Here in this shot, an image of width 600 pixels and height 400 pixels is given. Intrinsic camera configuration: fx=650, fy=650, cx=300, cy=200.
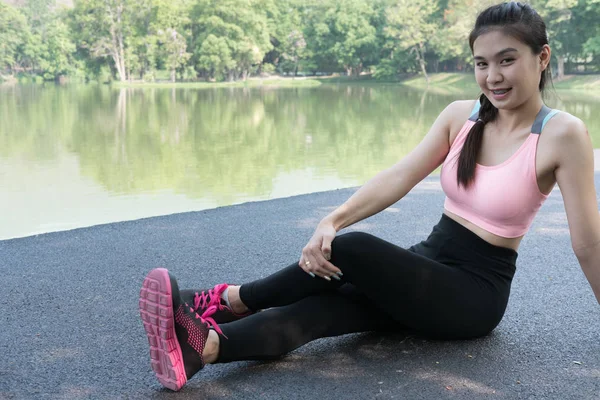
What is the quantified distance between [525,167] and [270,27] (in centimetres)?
4636

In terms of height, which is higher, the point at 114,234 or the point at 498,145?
the point at 498,145

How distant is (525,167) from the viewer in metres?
1.73

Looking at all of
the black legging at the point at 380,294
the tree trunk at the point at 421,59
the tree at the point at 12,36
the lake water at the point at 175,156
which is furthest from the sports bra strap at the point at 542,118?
the tree at the point at 12,36

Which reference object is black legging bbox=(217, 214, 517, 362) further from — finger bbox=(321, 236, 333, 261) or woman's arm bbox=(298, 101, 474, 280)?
woman's arm bbox=(298, 101, 474, 280)

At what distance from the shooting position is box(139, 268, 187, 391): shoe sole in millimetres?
1598

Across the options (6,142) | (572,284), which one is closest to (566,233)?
(572,284)

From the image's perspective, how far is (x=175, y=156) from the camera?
9.55 metres

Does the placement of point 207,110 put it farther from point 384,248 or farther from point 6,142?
point 384,248

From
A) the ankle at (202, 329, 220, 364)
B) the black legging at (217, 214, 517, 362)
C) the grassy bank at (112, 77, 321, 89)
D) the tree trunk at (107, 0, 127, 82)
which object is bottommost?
the grassy bank at (112, 77, 321, 89)

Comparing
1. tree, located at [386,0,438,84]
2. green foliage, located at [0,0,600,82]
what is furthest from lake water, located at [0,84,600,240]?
green foliage, located at [0,0,600,82]

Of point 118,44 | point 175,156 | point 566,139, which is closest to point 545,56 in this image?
point 566,139

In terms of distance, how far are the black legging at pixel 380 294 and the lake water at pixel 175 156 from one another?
3728 mm

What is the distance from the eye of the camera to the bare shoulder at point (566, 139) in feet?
5.47

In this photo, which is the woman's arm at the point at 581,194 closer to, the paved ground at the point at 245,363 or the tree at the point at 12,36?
the paved ground at the point at 245,363
